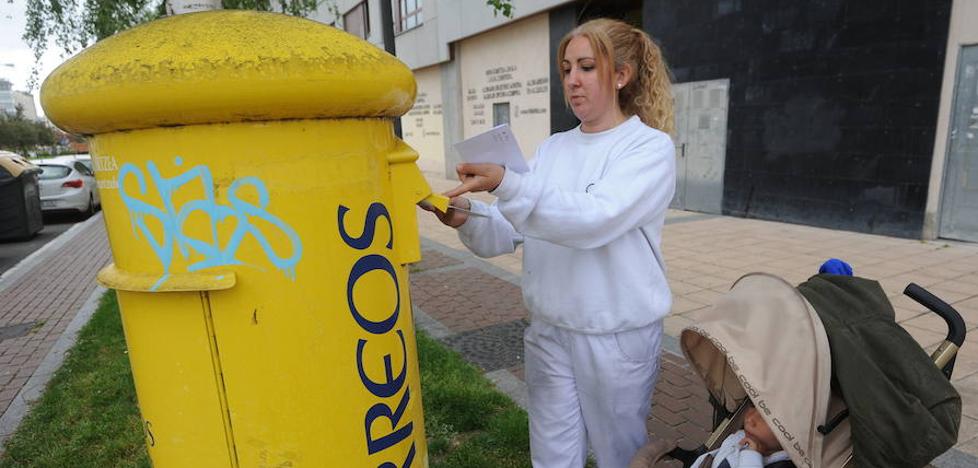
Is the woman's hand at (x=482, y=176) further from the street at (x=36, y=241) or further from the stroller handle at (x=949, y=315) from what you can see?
the street at (x=36, y=241)

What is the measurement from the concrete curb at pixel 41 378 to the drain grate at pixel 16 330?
1.07ft

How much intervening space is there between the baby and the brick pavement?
13.6ft

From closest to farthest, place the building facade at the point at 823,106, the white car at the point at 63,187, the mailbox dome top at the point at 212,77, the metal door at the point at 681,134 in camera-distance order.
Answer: the mailbox dome top at the point at 212,77, the building facade at the point at 823,106, the metal door at the point at 681,134, the white car at the point at 63,187

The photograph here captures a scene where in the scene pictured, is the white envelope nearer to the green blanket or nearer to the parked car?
the green blanket

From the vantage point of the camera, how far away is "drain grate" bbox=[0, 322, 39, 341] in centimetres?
528

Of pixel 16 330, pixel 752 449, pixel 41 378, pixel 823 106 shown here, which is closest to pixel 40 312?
pixel 16 330

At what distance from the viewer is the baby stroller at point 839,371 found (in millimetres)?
1445

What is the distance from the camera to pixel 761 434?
179 centimetres

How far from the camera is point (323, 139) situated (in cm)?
135

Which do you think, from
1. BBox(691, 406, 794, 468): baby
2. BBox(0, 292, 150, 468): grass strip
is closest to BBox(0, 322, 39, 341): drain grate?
BBox(0, 292, 150, 468): grass strip

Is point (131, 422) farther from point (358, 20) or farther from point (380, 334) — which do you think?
point (358, 20)

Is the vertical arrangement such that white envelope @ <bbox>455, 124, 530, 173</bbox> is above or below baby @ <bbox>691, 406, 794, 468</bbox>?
above

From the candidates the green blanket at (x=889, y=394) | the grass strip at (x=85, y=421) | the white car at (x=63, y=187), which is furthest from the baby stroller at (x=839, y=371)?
the white car at (x=63, y=187)

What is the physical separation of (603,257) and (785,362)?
562 millimetres
